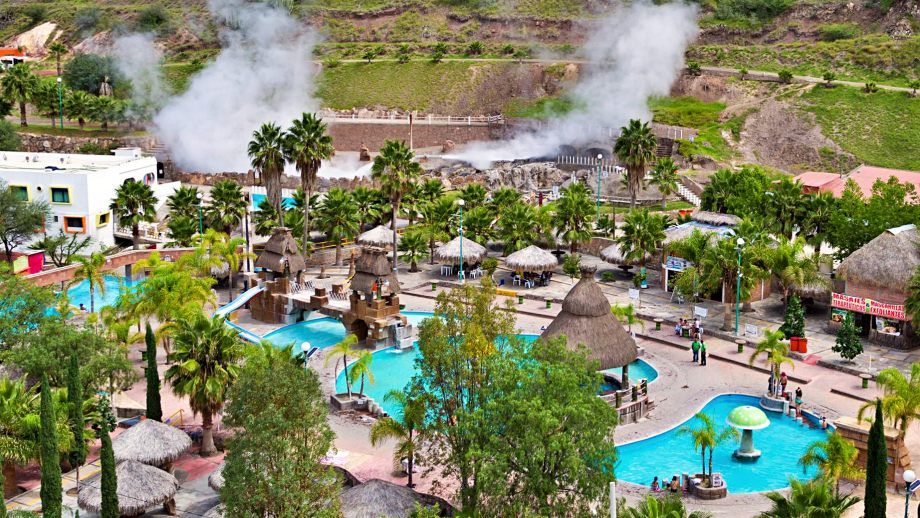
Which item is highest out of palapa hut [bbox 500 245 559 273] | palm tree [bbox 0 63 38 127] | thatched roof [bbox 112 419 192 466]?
palm tree [bbox 0 63 38 127]

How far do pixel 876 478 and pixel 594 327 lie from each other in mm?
15821

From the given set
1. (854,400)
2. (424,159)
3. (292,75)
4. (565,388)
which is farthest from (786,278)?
(292,75)

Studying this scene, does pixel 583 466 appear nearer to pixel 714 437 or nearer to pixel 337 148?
pixel 714 437

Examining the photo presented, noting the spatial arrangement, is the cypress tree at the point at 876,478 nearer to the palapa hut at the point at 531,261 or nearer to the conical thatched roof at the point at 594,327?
the conical thatched roof at the point at 594,327

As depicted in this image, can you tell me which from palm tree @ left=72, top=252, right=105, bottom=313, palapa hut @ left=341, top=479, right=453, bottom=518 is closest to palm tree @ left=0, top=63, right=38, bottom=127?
palm tree @ left=72, top=252, right=105, bottom=313

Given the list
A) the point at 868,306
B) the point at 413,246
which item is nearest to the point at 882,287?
the point at 868,306

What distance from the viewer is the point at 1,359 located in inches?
1628

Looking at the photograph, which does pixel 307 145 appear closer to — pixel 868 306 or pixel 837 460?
pixel 868 306

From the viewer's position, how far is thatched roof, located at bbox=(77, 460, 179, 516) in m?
32.4

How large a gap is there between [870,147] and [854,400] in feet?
157

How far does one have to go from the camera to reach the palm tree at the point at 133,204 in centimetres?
6569

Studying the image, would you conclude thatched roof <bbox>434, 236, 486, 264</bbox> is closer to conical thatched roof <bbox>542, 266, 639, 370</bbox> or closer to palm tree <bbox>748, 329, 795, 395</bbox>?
conical thatched roof <bbox>542, 266, 639, 370</bbox>

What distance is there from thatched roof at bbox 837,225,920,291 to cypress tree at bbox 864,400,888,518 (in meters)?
22.2

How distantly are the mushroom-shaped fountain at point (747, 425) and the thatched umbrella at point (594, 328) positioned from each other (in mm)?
5598
